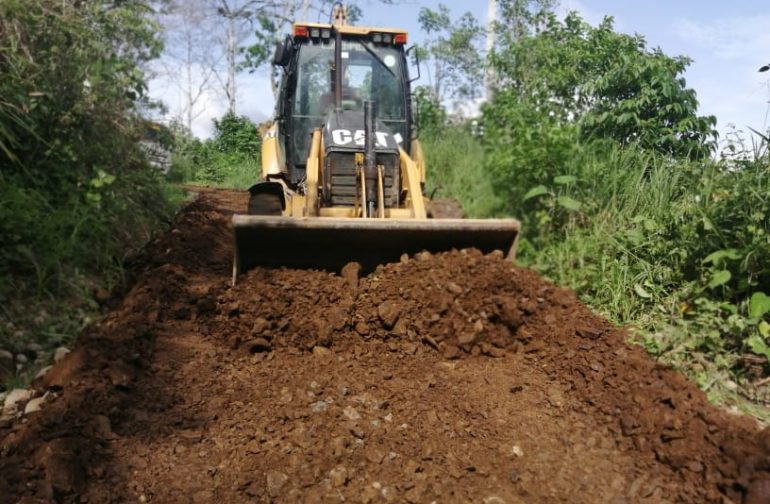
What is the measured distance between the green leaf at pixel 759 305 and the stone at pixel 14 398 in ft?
13.7

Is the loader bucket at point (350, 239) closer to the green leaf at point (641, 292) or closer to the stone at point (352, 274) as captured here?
the stone at point (352, 274)

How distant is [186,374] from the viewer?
12.9ft

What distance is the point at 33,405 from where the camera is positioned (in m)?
3.59

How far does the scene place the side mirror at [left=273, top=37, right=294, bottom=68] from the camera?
6086 millimetres

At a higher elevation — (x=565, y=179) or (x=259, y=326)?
(x=565, y=179)

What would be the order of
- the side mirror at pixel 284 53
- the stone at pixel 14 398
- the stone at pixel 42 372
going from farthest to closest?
the side mirror at pixel 284 53 → the stone at pixel 42 372 → the stone at pixel 14 398

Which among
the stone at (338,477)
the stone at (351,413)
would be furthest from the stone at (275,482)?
the stone at (351,413)

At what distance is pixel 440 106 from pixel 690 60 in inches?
369

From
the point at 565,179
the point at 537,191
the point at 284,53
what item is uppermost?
the point at 284,53

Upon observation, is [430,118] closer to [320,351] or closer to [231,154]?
[231,154]

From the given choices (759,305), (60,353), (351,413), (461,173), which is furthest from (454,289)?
(461,173)

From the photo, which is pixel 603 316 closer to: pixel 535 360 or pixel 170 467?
pixel 535 360

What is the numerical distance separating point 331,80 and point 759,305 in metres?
3.90

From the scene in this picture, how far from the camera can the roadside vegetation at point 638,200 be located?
173 inches
